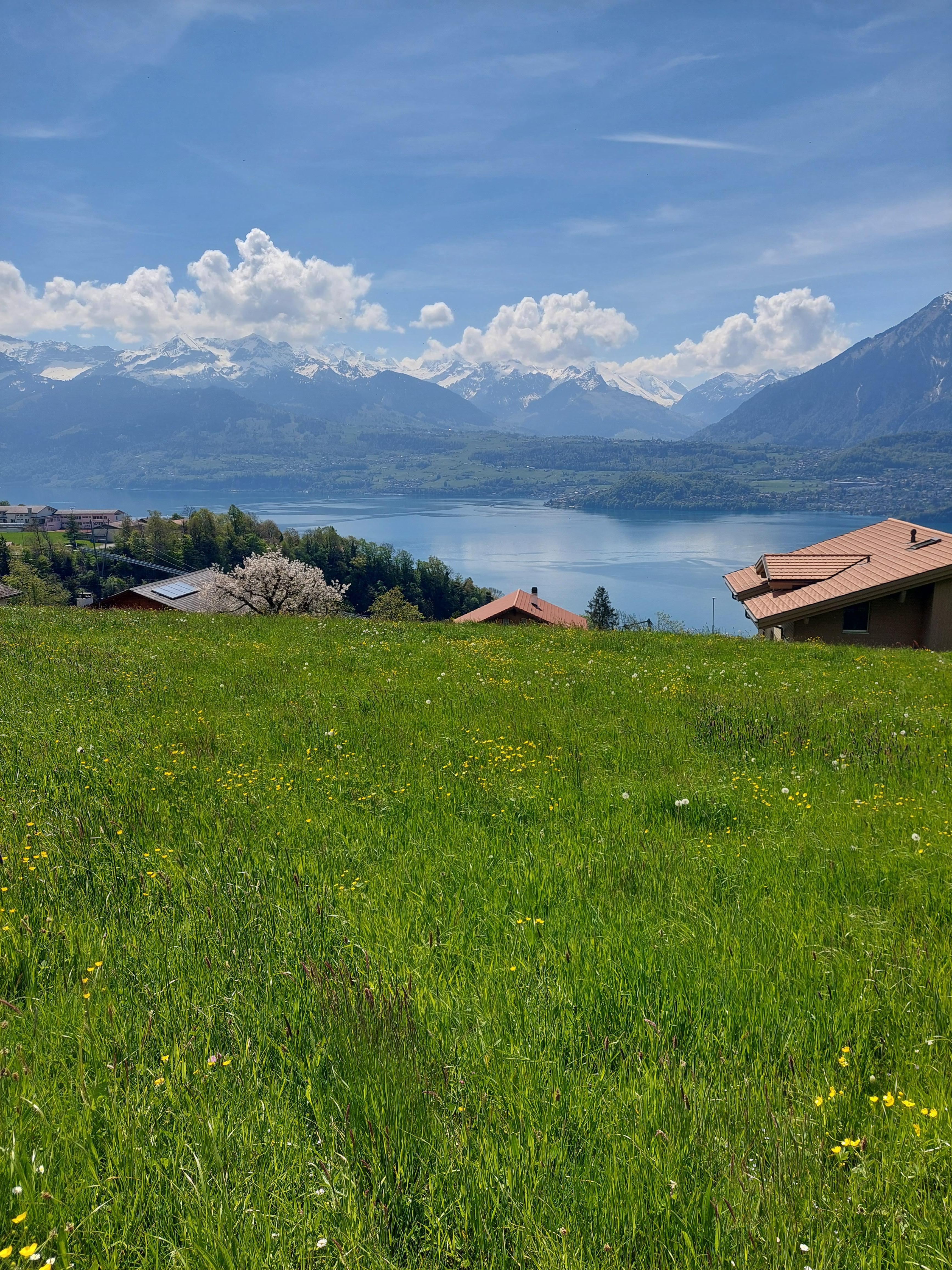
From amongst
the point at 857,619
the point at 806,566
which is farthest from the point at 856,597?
the point at 806,566

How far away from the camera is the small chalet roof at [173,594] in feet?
270

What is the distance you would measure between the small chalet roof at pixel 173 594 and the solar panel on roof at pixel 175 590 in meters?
0.04

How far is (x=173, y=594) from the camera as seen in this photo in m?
89.7

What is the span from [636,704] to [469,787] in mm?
4203

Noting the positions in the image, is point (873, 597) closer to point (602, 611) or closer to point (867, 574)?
point (867, 574)

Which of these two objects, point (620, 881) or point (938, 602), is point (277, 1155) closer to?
point (620, 881)

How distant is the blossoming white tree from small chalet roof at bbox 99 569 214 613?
12037 mm

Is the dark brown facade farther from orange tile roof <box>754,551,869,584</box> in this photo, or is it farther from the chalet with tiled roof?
orange tile roof <box>754,551,869,584</box>

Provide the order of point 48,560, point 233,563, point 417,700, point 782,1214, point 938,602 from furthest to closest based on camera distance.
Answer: point 233,563 < point 48,560 < point 938,602 < point 417,700 < point 782,1214

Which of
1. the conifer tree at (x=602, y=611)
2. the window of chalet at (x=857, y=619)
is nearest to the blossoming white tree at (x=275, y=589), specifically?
the window of chalet at (x=857, y=619)

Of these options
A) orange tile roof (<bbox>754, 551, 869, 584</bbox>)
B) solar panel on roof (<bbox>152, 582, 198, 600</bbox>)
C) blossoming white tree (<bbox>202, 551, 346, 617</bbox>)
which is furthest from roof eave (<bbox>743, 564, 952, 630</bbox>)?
solar panel on roof (<bbox>152, 582, 198, 600</bbox>)

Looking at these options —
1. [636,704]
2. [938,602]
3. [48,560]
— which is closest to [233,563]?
[48,560]

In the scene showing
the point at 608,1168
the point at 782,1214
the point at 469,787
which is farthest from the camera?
the point at 469,787

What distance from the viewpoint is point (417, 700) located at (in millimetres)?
10172
